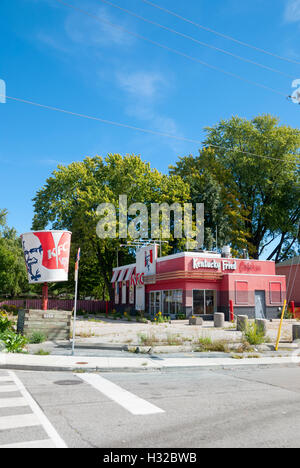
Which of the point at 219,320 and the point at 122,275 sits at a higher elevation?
the point at 122,275

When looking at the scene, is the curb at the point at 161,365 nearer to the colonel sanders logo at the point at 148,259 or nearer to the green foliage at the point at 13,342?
the green foliage at the point at 13,342

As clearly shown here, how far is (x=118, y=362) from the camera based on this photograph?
466 inches

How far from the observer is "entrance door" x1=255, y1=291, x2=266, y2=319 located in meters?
32.9

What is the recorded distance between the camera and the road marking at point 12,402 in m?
6.66

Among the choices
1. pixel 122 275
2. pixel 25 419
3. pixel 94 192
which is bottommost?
pixel 25 419

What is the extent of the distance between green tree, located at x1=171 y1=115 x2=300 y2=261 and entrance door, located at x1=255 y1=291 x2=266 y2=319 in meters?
14.4

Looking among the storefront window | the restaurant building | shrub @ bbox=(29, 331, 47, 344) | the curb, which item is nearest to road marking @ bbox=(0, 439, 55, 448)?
the curb

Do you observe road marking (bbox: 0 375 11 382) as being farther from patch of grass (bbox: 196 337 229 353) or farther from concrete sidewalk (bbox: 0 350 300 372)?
patch of grass (bbox: 196 337 229 353)

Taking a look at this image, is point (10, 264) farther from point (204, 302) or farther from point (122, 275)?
point (204, 302)

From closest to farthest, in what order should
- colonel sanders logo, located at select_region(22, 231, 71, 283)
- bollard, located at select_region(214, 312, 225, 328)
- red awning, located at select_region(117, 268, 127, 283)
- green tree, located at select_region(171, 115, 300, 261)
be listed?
colonel sanders logo, located at select_region(22, 231, 71, 283)
bollard, located at select_region(214, 312, 225, 328)
red awning, located at select_region(117, 268, 127, 283)
green tree, located at select_region(171, 115, 300, 261)

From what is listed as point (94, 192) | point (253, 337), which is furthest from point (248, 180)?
point (253, 337)

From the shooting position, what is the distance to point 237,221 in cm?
5072

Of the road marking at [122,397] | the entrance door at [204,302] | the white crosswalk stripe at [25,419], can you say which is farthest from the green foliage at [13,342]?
the entrance door at [204,302]

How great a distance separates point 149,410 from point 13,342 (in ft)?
27.6
